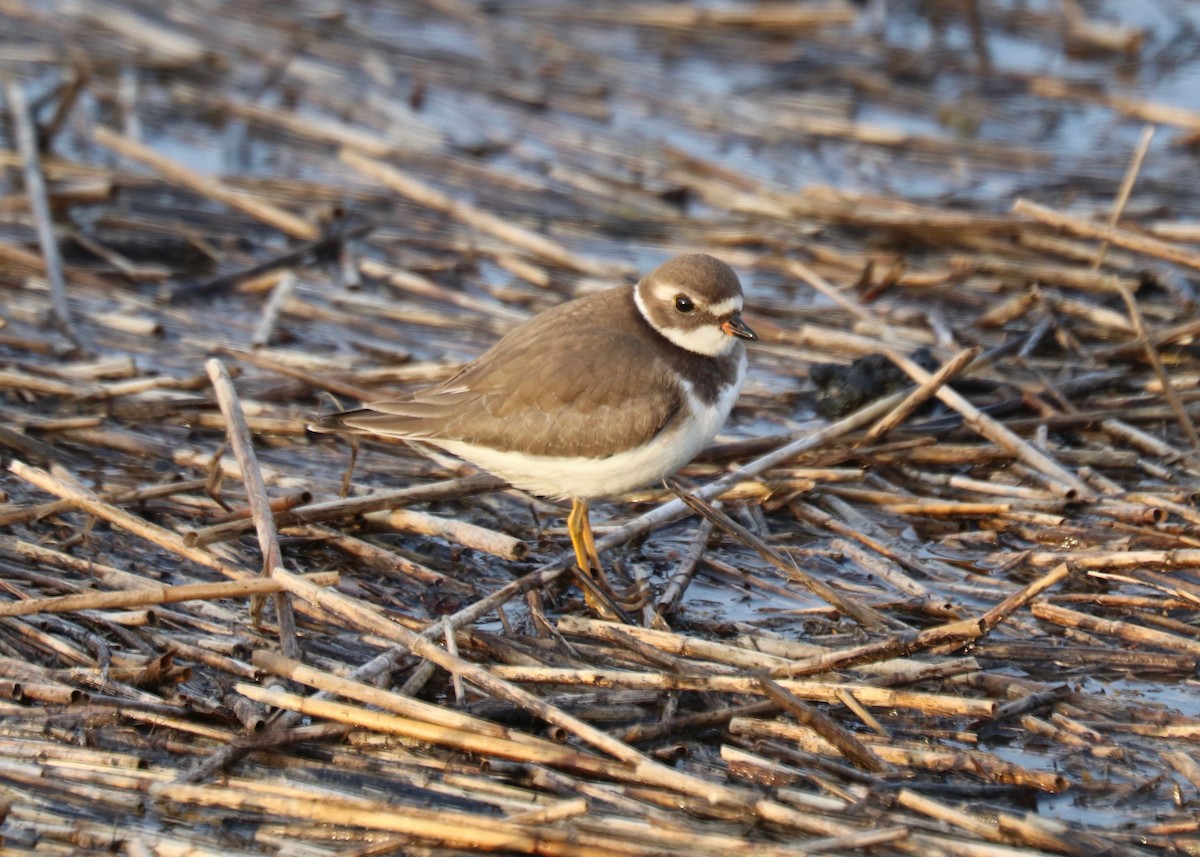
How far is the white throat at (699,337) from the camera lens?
6.39 metres

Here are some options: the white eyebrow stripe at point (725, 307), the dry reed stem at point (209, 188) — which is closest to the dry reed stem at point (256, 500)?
the white eyebrow stripe at point (725, 307)

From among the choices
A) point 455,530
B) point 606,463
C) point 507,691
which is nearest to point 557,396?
point 606,463

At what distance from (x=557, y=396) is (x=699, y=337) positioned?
729 millimetres

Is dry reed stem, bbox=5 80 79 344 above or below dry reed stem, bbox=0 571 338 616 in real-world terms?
below

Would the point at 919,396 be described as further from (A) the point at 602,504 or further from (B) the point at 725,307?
(A) the point at 602,504

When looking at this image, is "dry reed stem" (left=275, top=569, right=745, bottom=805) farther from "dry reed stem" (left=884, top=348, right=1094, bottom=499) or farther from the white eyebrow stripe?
"dry reed stem" (left=884, top=348, right=1094, bottom=499)

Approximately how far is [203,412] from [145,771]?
2872 millimetres

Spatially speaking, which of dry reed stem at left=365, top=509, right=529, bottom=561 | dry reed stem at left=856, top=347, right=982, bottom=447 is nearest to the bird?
dry reed stem at left=365, top=509, right=529, bottom=561

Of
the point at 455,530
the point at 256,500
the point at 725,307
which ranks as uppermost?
the point at 725,307

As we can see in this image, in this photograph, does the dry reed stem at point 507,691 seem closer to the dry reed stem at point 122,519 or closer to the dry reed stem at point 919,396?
the dry reed stem at point 122,519

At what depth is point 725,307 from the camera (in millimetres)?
6414

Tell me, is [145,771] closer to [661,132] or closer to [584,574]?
[584,574]

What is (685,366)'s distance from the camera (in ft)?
20.5

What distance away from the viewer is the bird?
6.03 meters
